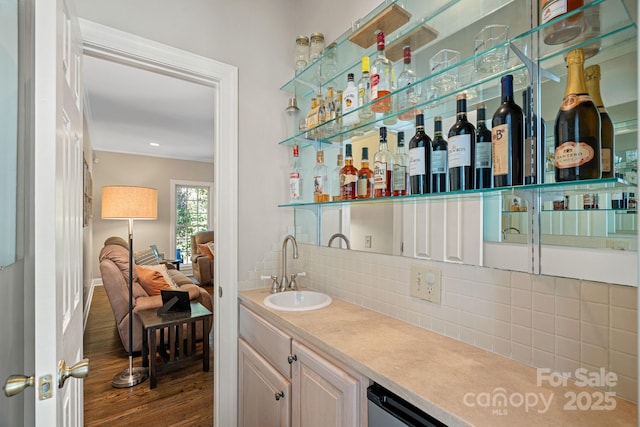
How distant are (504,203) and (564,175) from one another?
0.89 ft

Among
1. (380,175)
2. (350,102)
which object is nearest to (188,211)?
(350,102)

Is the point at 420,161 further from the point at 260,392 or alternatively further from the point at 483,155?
the point at 260,392

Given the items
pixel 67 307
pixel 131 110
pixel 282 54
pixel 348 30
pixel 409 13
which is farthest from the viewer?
pixel 131 110

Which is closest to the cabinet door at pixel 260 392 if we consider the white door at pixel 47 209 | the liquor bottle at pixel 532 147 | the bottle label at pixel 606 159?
the white door at pixel 47 209

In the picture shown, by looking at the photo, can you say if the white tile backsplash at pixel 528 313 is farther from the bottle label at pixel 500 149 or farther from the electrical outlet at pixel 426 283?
the bottle label at pixel 500 149

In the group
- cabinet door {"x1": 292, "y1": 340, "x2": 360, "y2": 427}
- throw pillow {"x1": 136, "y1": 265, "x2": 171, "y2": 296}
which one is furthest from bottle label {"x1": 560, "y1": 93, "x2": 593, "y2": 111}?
throw pillow {"x1": 136, "y1": 265, "x2": 171, "y2": 296}

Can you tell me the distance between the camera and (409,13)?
4.44 feet

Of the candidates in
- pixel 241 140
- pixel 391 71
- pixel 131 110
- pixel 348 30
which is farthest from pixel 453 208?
pixel 131 110

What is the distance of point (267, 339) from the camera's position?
1.46 meters

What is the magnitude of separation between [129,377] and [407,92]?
2.86 m

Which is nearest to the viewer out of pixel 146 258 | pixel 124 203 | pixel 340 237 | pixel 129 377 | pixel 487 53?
pixel 487 53

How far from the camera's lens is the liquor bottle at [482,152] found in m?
0.96

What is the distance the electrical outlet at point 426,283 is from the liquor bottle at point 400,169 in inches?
12.5

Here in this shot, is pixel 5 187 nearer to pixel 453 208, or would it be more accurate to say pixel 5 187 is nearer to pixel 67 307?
pixel 67 307
